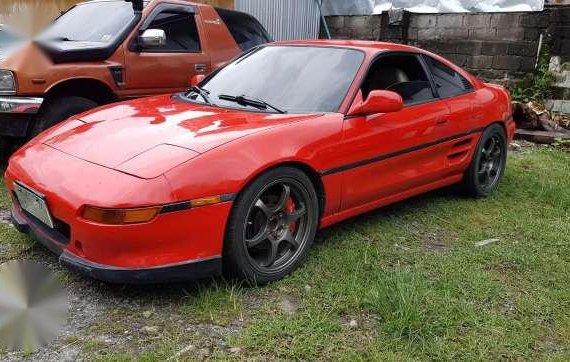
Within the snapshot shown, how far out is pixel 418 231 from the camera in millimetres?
4125

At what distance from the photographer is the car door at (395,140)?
358cm

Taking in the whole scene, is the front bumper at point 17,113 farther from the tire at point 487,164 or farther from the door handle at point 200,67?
the tire at point 487,164

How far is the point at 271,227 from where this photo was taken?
10.5ft

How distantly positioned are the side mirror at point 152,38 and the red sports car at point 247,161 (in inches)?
52.5

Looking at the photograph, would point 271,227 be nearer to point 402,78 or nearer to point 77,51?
point 402,78

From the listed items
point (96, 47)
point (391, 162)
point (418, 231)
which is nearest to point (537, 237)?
point (418, 231)

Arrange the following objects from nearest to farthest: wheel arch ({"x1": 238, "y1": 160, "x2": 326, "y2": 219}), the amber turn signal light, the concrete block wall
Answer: the amber turn signal light → wheel arch ({"x1": 238, "y1": 160, "x2": 326, "y2": 219}) → the concrete block wall

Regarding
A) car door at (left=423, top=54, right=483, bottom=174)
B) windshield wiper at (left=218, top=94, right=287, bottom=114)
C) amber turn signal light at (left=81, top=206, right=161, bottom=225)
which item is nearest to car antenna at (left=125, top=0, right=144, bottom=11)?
windshield wiper at (left=218, top=94, right=287, bottom=114)

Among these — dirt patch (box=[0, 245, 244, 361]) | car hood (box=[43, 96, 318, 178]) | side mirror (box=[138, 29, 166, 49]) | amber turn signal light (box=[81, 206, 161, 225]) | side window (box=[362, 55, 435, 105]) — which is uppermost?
side mirror (box=[138, 29, 166, 49])

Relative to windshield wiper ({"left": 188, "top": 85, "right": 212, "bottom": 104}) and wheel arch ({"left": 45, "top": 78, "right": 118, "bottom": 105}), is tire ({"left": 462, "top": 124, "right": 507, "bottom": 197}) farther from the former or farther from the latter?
wheel arch ({"left": 45, "top": 78, "right": 118, "bottom": 105})

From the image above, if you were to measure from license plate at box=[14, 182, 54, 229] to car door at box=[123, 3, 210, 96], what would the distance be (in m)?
2.43

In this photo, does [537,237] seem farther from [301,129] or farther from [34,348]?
[34,348]

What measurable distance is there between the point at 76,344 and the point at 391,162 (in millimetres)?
2318

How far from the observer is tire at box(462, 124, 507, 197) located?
4750 millimetres
